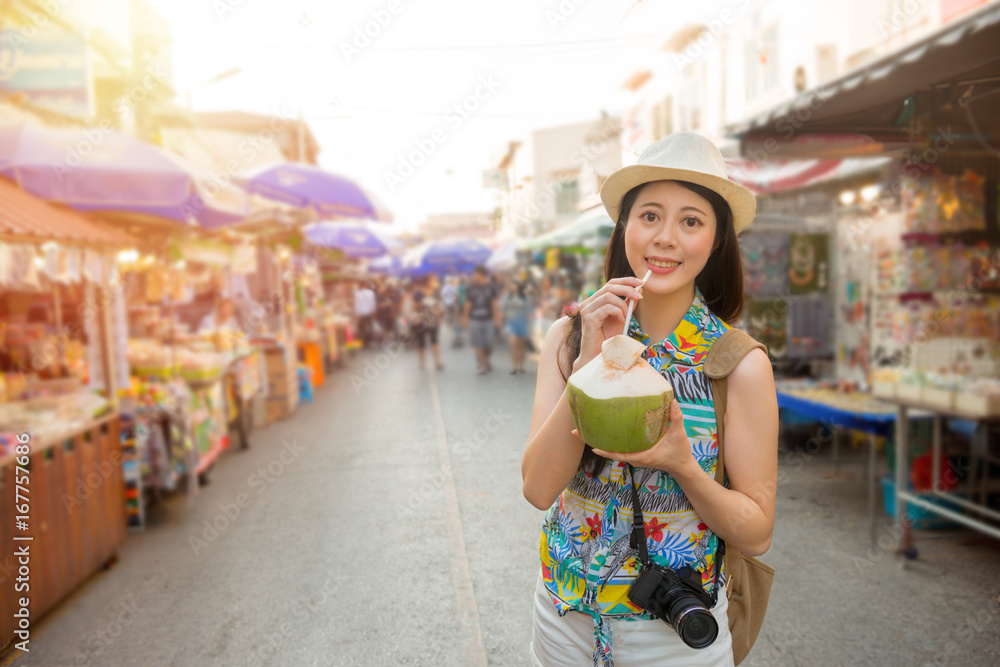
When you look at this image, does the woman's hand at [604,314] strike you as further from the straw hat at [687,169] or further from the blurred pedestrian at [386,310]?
the blurred pedestrian at [386,310]

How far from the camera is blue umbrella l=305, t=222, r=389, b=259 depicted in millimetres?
10662

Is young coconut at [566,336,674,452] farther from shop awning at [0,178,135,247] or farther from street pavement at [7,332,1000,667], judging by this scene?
shop awning at [0,178,135,247]

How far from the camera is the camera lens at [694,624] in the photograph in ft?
4.10

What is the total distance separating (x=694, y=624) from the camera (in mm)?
1258

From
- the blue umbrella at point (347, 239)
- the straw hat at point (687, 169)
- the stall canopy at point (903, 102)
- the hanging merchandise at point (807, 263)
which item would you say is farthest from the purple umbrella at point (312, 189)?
the straw hat at point (687, 169)

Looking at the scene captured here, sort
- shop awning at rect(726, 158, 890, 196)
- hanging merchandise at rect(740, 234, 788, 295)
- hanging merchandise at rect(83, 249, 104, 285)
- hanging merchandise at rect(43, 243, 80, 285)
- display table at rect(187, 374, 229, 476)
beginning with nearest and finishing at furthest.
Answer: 1. hanging merchandise at rect(43, 243, 80, 285)
2. hanging merchandise at rect(83, 249, 104, 285)
3. display table at rect(187, 374, 229, 476)
4. shop awning at rect(726, 158, 890, 196)
5. hanging merchandise at rect(740, 234, 788, 295)

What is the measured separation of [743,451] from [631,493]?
0.78ft

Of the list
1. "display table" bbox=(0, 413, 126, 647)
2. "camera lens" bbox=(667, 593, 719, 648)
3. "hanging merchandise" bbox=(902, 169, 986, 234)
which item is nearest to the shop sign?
"display table" bbox=(0, 413, 126, 647)

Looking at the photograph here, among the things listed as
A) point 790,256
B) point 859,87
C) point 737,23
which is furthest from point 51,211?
point 737,23

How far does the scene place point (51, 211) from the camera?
4.30m

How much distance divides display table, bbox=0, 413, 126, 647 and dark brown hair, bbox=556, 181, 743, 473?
10.4ft

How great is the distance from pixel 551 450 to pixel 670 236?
1.64 feet

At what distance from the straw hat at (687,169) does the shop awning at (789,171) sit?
4.75m

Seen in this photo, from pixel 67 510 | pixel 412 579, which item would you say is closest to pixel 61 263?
pixel 67 510
